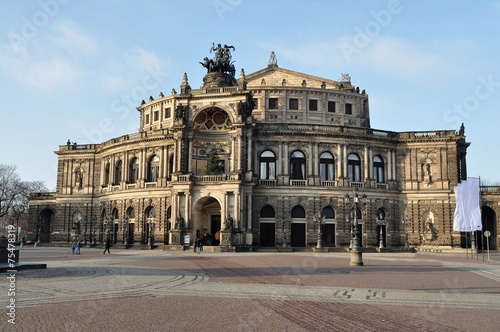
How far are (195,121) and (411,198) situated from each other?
29.0 m

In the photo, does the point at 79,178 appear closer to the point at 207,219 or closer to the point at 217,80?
the point at 207,219

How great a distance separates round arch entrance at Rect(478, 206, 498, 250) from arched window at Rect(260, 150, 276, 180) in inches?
1153

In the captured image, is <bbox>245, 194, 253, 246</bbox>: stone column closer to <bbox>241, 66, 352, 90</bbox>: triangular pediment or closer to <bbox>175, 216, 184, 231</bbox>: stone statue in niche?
<bbox>175, 216, 184, 231</bbox>: stone statue in niche

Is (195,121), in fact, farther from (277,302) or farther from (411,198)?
(277,302)

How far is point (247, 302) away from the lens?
53.0 ft

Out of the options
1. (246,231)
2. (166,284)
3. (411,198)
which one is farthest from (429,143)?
(166,284)

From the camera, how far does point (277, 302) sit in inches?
641

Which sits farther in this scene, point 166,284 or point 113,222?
point 113,222

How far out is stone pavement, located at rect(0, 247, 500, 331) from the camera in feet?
41.3

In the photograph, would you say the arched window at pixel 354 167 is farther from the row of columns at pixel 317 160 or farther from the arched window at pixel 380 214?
the arched window at pixel 380 214

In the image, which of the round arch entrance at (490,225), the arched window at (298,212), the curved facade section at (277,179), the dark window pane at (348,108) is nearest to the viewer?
the curved facade section at (277,179)

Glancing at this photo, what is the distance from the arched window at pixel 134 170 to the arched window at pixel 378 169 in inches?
1257

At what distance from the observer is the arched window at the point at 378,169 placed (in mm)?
62906

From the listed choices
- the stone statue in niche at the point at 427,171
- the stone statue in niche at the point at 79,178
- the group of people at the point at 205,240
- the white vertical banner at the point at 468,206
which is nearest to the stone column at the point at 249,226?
the group of people at the point at 205,240
